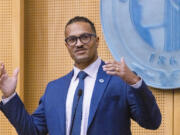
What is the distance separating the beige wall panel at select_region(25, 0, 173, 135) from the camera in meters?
3.28

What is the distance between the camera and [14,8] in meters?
3.31

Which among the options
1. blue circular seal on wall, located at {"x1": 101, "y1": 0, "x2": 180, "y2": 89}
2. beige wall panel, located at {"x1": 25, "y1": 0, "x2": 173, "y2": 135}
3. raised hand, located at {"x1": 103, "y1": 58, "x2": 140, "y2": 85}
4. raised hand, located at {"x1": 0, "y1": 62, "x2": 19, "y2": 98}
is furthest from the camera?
beige wall panel, located at {"x1": 25, "y1": 0, "x2": 173, "y2": 135}

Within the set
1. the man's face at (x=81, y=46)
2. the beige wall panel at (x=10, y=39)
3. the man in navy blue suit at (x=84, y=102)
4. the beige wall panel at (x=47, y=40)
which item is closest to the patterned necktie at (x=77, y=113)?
the man in navy blue suit at (x=84, y=102)

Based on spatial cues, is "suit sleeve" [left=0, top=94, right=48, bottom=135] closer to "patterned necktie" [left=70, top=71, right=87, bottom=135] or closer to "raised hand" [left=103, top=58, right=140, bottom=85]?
"patterned necktie" [left=70, top=71, right=87, bottom=135]

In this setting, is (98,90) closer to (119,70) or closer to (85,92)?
(85,92)

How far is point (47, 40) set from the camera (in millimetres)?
3379

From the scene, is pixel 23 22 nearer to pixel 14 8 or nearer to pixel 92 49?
pixel 14 8

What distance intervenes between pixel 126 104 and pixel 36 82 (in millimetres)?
1829

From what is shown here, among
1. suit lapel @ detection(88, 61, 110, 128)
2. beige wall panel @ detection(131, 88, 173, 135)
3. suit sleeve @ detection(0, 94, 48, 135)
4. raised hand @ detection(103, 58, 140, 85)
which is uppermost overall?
raised hand @ detection(103, 58, 140, 85)

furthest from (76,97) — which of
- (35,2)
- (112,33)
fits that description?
(35,2)

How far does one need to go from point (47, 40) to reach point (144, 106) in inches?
77.0

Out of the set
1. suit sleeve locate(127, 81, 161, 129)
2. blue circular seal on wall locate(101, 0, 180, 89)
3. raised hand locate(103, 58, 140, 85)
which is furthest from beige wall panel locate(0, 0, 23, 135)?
raised hand locate(103, 58, 140, 85)

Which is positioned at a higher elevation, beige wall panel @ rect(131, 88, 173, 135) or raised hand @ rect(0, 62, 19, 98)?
raised hand @ rect(0, 62, 19, 98)

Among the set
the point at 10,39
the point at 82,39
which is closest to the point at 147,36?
the point at 10,39
